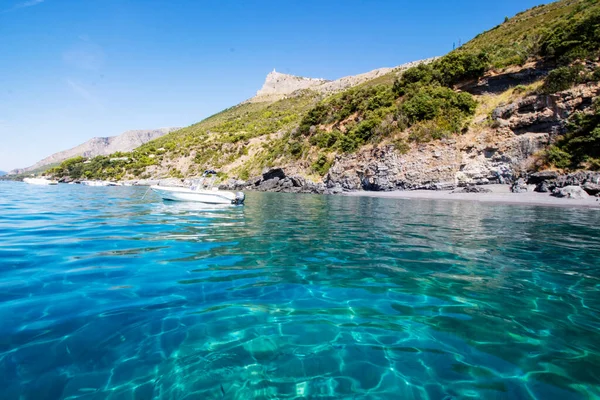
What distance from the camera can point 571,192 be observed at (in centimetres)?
2170

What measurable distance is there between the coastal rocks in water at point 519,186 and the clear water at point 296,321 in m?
21.8

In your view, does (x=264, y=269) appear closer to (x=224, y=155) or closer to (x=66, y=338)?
(x=66, y=338)

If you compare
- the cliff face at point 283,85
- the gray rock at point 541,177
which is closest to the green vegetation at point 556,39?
the gray rock at point 541,177

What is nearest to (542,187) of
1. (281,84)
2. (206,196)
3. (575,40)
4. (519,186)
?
(519,186)

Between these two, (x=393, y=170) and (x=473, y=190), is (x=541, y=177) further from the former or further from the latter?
(x=393, y=170)

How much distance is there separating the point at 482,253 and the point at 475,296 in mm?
3371

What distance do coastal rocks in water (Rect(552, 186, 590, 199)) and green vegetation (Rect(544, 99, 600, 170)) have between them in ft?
17.2

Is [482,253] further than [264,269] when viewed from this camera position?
Yes

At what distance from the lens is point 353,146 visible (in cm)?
4091

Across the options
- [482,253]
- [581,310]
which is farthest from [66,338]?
[482,253]

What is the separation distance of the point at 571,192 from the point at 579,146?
24.7 feet

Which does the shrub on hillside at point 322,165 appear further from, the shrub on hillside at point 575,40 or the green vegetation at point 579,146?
the shrub on hillside at point 575,40

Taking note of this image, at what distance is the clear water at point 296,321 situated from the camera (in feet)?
9.57

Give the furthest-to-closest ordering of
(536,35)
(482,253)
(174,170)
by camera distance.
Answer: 1. (174,170)
2. (536,35)
3. (482,253)
